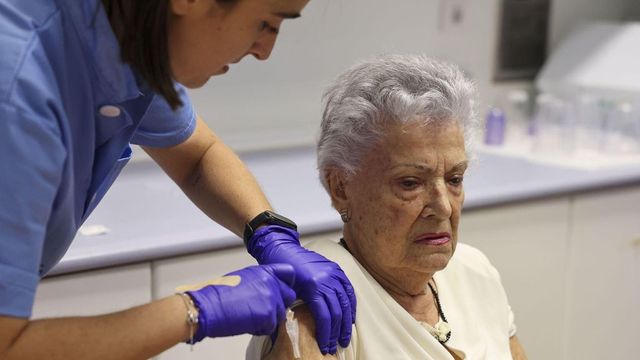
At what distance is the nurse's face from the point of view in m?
1.17

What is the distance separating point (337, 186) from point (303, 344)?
331 millimetres

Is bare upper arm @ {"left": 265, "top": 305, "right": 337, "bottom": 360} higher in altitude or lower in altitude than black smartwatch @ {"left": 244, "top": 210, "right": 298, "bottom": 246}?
lower

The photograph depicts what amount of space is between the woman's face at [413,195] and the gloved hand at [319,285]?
14cm

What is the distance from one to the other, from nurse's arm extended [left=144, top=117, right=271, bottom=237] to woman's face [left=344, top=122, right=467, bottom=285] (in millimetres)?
194

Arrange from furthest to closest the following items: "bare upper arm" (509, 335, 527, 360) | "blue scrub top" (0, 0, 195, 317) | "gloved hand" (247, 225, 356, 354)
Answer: "bare upper arm" (509, 335, 527, 360)
"gloved hand" (247, 225, 356, 354)
"blue scrub top" (0, 0, 195, 317)

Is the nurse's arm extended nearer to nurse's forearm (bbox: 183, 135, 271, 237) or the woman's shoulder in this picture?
nurse's forearm (bbox: 183, 135, 271, 237)

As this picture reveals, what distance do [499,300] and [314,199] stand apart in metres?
0.75

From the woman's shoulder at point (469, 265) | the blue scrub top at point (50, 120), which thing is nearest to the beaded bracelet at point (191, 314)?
the blue scrub top at point (50, 120)

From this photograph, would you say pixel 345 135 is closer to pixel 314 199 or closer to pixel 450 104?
pixel 450 104

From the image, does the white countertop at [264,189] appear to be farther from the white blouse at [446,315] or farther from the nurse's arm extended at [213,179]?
the nurse's arm extended at [213,179]

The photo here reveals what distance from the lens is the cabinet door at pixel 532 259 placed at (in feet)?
8.70

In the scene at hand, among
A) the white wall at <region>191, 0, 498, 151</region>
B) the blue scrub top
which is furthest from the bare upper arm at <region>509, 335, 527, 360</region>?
the white wall at <region>191, 0, 498, 151</region>

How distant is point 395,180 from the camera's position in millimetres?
1695

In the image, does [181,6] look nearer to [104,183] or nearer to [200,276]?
[104,183]
